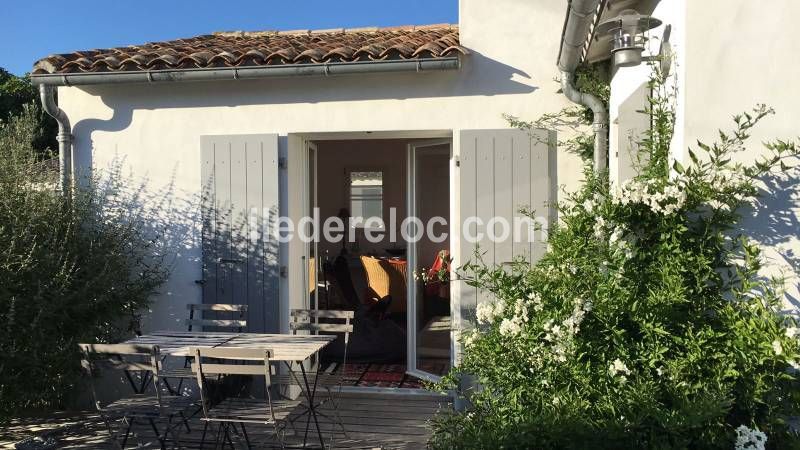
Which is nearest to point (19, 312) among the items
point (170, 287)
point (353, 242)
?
A: point (170, 287)

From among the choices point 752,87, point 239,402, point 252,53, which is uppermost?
point 252,53

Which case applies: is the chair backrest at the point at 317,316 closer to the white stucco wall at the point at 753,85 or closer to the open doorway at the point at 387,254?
the open doorway at the point at 387,254

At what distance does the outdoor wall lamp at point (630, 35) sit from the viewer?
3.22 meters

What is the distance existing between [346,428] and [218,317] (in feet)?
5.50

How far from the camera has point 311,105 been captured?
5438mm

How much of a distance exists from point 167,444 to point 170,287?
1.63m

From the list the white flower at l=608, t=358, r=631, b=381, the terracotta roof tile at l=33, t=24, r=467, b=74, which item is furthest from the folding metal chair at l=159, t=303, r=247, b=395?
the white flower at l=608, t=358, r=631, b=381

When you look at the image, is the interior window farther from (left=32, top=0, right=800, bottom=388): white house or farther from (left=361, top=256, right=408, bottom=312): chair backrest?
(left=32, top=0, right=800, bottom=388): white house

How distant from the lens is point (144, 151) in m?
5.65

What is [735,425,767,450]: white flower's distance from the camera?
8.72ft

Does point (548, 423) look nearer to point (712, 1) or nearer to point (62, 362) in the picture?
point (712, 1)

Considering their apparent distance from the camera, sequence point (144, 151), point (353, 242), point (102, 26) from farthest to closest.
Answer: point (102, 26), point (353, 242), point (144, 151)

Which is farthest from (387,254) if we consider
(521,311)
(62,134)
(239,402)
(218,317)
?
(521,311)

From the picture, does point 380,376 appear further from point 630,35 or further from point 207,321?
point 630,35
